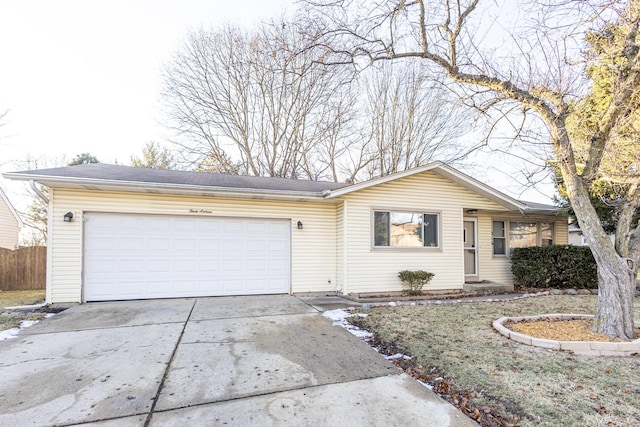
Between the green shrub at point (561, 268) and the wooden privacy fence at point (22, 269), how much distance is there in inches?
645

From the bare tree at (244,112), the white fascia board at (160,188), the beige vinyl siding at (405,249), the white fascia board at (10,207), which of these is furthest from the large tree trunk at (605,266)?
the white fascia board at (10,207)

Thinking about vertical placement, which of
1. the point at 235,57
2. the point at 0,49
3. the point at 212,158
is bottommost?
the point at 212,158

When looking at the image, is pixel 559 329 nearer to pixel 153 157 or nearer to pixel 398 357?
pixel 398 357

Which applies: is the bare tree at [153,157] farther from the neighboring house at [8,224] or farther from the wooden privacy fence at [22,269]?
the wooden privacy fence at [22,269]

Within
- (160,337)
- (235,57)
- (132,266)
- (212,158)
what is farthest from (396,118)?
(160,337)

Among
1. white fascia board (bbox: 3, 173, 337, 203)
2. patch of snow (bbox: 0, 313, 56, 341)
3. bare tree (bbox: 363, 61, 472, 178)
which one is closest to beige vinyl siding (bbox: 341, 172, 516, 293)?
white fascia board (bbox: 3, 173, 337, 203)

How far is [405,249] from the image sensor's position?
8.74m

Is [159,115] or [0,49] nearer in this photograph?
[0,49]

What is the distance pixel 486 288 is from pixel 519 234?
2829 millimetres

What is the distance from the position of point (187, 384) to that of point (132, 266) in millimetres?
5248

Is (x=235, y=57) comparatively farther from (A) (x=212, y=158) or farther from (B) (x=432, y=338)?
(B) (x=432, y=338)

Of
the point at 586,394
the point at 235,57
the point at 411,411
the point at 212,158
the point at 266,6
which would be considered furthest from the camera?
the point at 212,158

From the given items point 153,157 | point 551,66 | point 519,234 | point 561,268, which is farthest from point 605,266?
point 153,157

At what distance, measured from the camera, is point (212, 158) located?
17234mm
